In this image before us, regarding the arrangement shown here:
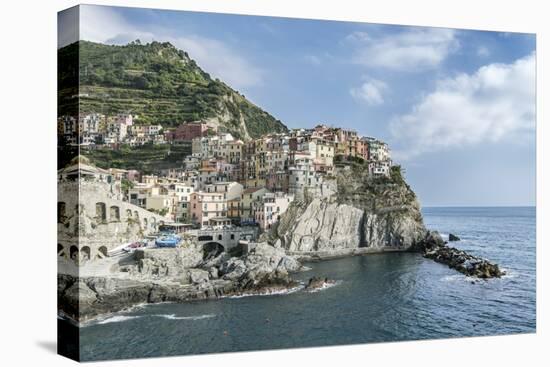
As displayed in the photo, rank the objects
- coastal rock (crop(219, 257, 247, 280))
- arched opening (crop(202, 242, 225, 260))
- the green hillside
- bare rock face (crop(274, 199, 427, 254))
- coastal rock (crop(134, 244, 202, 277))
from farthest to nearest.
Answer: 1. bare rock face (crop(274, 199, 427, 254))
2. coastal rock (crop(219, 257, 247, 280))
3. arched opening (crop(202, 242, 225, 260))
4. coastal rock (crop(134, 244, 202, 277))
5. the green hillside

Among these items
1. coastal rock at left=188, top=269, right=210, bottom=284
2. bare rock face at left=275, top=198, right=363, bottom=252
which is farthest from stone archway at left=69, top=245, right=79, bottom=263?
bare rock face at left=275, top=198, right=363, bottom=252

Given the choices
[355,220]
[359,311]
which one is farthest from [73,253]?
[355,220]

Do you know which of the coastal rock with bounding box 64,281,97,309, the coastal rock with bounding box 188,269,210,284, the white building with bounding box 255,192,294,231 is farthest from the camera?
the white building with bounding box 255,192,294,231

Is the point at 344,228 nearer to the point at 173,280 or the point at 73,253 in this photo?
the point at 173,280

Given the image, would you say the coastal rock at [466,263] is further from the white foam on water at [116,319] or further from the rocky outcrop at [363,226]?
the white foam on water at [116,319]

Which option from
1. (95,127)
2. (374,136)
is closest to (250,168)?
(374,136)

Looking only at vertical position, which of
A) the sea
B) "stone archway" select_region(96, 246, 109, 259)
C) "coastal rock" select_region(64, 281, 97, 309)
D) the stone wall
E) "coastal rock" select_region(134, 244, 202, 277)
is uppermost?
the stone wall

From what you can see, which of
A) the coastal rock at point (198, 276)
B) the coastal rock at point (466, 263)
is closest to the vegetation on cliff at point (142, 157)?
the coastal rock at point (198, 276)

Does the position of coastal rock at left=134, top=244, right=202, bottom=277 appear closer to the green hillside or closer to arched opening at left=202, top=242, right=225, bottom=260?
arched opening at left=202, top=242, right=225, bottom=260
